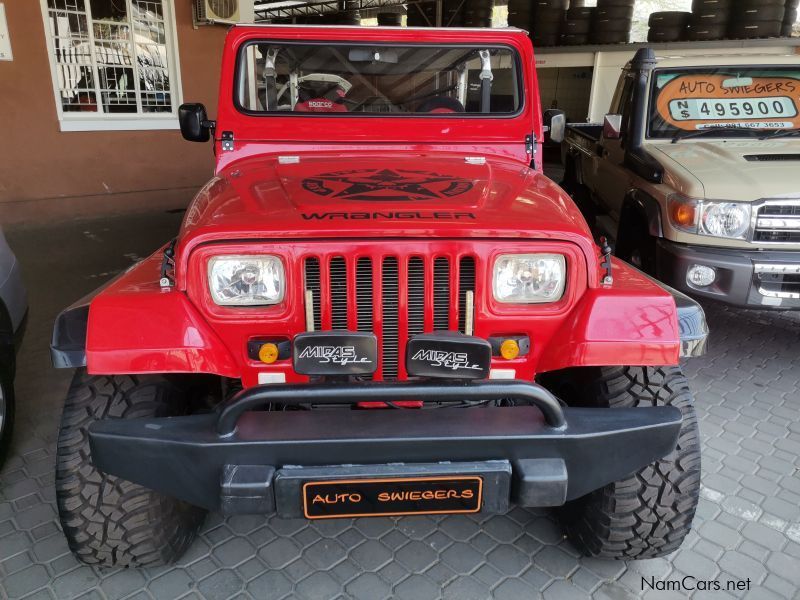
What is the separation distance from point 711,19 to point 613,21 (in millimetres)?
1841

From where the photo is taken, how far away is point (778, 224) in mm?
3469

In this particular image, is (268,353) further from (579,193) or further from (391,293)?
Answer: (579,193)

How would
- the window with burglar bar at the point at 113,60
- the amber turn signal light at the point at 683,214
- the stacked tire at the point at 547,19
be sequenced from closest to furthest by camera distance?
the amber turn signal light at the point at 683,214
the window with burglar bar at the point at 113,60
the stacked tire at the point at 547,19

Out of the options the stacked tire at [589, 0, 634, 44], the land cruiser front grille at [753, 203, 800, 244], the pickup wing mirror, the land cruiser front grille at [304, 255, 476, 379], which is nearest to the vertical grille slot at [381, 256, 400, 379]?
the land cruiser front grille at [304, 255, 476, 379]

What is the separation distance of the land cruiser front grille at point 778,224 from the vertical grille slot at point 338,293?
8.92 feet

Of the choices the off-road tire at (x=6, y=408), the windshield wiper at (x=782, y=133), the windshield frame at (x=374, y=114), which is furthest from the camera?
the windshield wiper at (x=782, y=133)

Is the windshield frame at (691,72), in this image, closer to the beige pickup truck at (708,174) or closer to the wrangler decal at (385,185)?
the beige pickup truck at (708,174)

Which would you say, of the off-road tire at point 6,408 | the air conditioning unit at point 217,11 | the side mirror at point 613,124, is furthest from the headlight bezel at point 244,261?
the air conditioning unit at point 217,11

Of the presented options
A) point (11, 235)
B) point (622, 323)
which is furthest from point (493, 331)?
point (11, 235)

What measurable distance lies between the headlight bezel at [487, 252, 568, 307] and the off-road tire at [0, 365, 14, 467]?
2036mm

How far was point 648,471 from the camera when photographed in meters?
1.99

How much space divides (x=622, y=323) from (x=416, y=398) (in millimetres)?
667

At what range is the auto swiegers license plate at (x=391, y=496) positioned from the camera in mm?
1623

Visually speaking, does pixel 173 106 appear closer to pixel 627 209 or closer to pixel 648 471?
pixel 627 209
